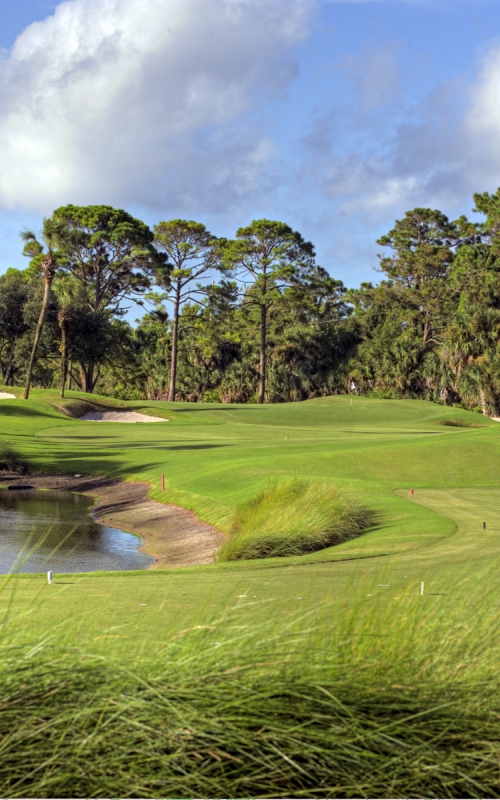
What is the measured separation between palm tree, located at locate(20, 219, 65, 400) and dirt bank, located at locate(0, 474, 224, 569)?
20.3 m

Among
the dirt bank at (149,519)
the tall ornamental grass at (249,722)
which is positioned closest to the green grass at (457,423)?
the dirt bank at (149,519)

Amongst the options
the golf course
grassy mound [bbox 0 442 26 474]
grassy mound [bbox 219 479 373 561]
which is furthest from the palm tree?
the golf course

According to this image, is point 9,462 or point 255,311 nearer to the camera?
point 9,462

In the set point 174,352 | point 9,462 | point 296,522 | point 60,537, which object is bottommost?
point 60,537

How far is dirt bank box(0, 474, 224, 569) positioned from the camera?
20103 millimetres

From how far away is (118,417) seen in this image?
52.8 meters

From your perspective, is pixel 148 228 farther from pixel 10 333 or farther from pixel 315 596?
pixel 315 596

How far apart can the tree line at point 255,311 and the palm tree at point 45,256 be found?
0.35 meters

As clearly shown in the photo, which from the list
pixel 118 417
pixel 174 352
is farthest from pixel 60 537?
pixel 174 352

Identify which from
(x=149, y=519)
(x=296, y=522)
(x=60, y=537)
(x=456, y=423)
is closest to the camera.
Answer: (x=296, y=522)

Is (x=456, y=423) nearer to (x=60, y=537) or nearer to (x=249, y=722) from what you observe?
(x=60, y=537)

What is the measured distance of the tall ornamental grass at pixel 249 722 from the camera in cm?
359

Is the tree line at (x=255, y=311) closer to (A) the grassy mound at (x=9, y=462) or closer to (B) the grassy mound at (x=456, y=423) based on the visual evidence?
(B) the grassy mound at (x=456, y=423)

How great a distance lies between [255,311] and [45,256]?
2153 cm
